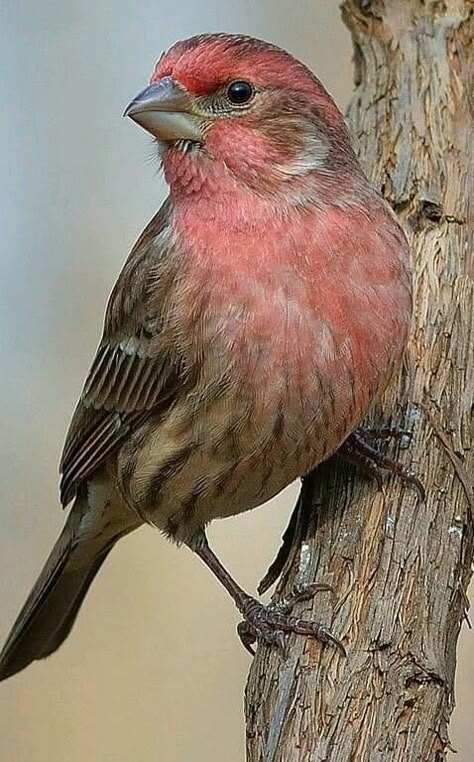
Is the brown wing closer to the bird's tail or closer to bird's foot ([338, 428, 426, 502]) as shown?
the bird's tail

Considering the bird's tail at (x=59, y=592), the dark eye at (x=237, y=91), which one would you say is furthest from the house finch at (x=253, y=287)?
the bird's tail at (x=59, y=592)

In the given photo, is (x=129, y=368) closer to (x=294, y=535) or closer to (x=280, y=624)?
(x=294, y=535)

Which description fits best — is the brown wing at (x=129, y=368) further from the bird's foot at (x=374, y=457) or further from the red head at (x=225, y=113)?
the bird's foot at (x=374, y=457)

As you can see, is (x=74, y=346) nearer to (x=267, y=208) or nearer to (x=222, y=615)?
(x=222, y=615)

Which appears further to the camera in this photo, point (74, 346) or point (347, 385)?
point (74, 346)

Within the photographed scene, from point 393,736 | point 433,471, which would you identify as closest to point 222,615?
point 433,471

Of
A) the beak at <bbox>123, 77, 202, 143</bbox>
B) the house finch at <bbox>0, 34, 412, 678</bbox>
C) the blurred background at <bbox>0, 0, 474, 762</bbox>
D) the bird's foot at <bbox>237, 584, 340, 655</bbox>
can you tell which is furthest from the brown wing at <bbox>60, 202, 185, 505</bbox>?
the blurred background at <bbox>0, 0, 474, 762</bbox>
